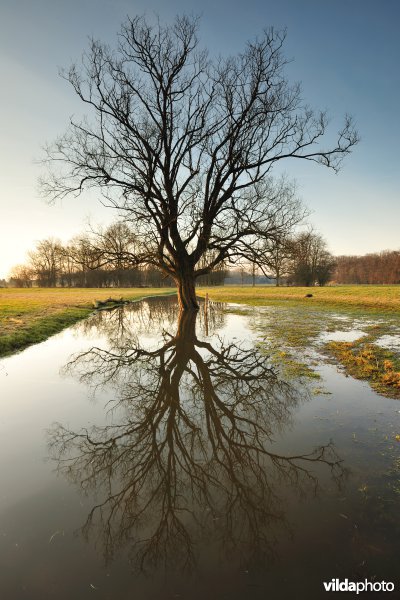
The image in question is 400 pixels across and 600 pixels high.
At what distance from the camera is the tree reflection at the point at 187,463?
9.87 feet

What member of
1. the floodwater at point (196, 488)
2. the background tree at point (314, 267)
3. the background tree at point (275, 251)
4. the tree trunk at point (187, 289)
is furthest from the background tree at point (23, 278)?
the floodwater at point (196, 488)

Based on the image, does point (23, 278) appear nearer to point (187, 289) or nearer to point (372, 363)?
point (187, 289)

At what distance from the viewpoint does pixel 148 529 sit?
3078 mm

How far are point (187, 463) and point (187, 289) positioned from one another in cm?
1674

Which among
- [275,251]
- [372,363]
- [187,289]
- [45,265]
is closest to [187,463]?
[372,363]

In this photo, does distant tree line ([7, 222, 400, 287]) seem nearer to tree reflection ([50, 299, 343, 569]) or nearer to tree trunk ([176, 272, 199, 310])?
tree trunk ([176, 272, 199, 310])

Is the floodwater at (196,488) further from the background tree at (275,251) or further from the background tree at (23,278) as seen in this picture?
the background tree at (23,278)

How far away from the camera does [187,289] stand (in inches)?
814

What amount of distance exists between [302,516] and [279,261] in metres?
16.5

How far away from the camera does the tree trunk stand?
65.7 ft

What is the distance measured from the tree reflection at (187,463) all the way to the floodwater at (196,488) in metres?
0.02

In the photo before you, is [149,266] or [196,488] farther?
[149,266]

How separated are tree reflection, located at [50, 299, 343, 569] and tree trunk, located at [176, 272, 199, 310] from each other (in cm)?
1216

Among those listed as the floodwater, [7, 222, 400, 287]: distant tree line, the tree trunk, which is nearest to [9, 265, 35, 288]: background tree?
[7, 222, 400, 287]: distant tree line
